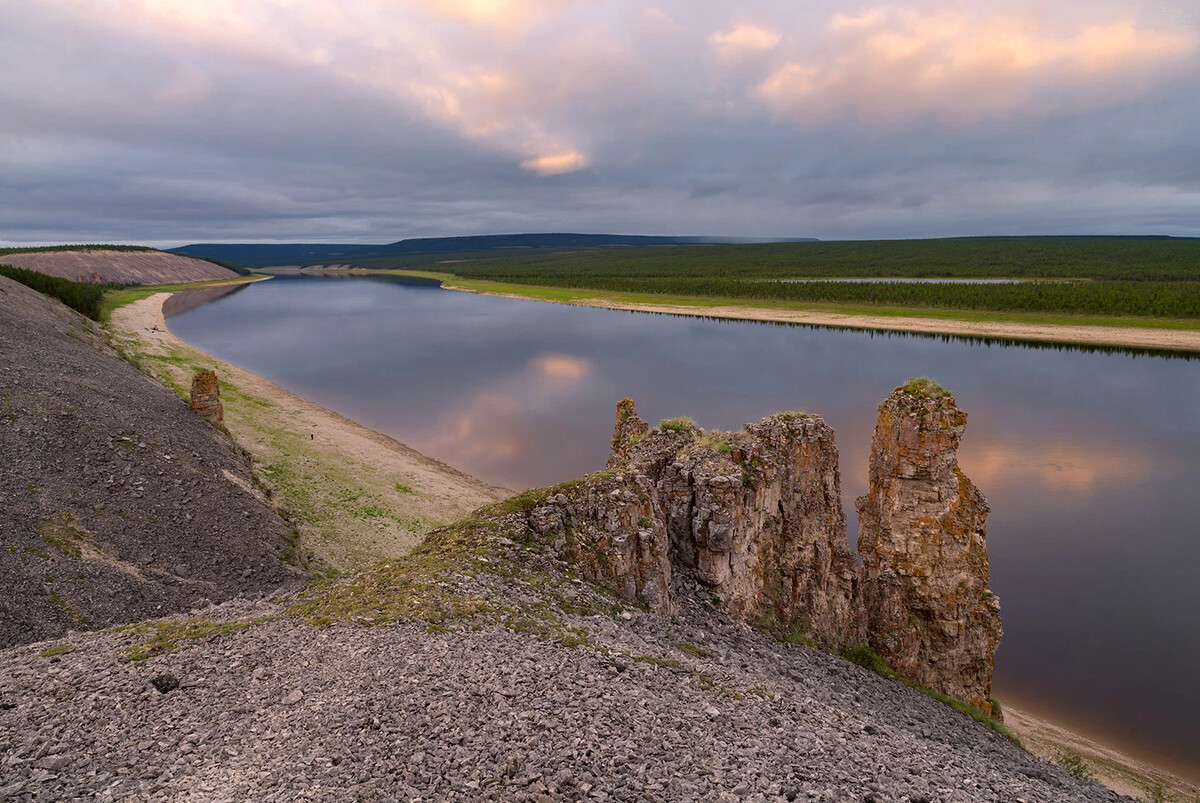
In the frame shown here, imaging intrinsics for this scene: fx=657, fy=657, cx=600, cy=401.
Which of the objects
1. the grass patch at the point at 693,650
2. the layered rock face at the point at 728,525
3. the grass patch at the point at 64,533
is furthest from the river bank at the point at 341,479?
the grass patch at the point at 693,650

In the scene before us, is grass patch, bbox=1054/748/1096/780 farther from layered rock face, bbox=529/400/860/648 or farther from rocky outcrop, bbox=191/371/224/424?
rocky outcrop, bbox=191/371/224/424

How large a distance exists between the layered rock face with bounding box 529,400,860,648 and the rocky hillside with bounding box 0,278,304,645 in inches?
532

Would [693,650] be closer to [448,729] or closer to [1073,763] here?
[448,729]

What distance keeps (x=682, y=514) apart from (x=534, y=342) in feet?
285

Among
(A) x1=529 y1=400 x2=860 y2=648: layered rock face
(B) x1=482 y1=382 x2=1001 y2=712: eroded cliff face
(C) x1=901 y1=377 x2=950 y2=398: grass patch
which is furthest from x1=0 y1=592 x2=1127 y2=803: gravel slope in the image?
(C) x1=901 y1=377 x2=950 y2=398: grass patch

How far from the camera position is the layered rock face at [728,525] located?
15.7 m

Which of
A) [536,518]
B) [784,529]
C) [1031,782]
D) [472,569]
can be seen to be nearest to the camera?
[1031,782]

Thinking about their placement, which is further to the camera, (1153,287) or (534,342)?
(1153,287)

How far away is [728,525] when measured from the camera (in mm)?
16438

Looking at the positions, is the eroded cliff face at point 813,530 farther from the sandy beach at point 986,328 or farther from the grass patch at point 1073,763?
the sandy beach at point 986,328

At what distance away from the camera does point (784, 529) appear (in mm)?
18484

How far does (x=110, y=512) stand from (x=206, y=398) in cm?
1661

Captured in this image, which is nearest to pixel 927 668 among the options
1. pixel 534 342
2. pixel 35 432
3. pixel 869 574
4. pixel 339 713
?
pixel 869 574

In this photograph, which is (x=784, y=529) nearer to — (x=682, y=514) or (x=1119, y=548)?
(x=682, y=514)
